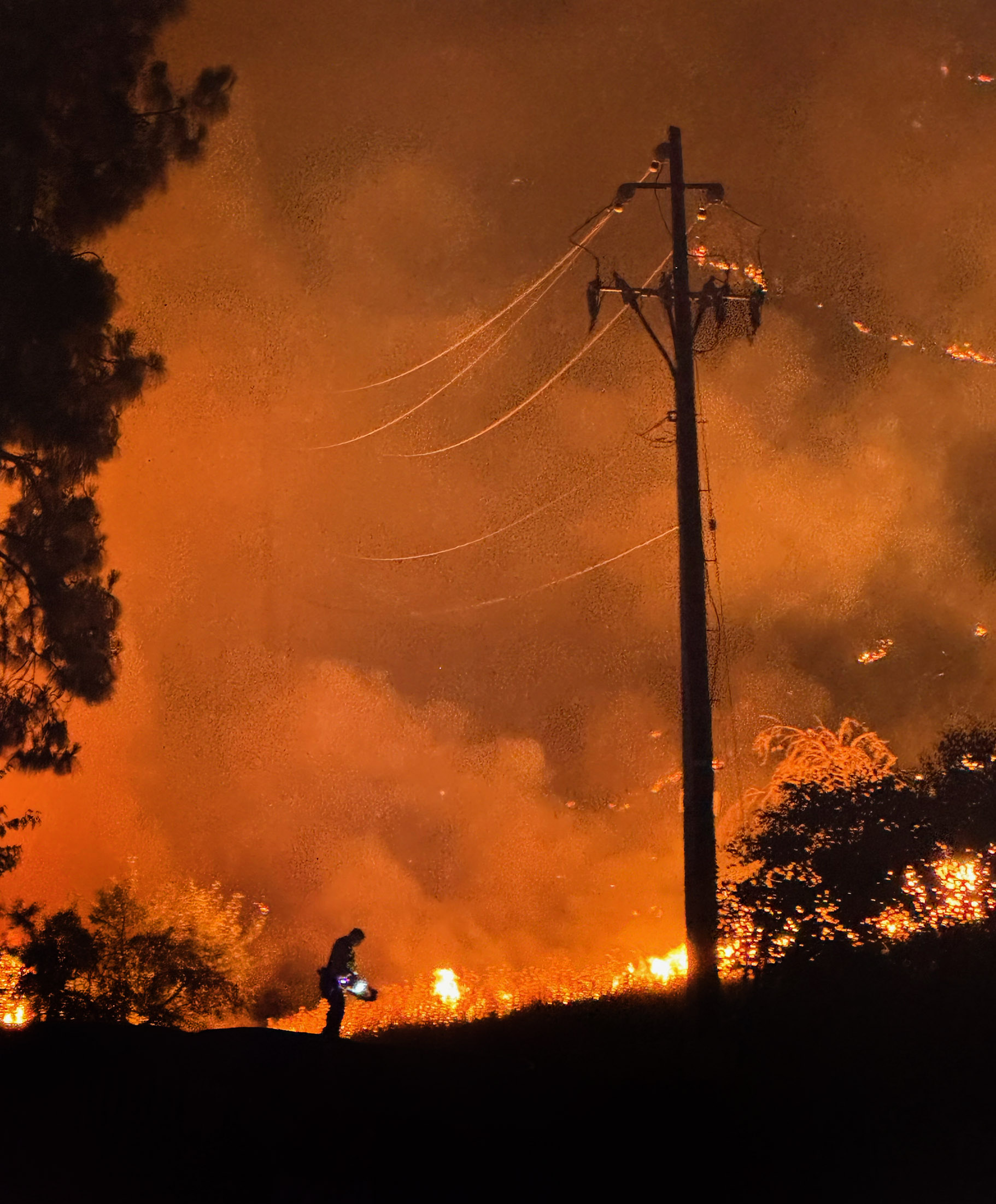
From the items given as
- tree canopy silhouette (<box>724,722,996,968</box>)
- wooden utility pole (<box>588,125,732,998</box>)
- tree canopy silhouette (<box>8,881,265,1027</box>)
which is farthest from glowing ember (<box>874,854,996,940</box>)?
tree canopy silhouette (<box>8,881,265,1027</box>)

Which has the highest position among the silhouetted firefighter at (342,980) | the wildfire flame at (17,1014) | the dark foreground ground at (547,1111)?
the wildfire flame at (17,1014)

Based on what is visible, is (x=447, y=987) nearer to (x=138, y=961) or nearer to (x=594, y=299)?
(x=138, y=961)

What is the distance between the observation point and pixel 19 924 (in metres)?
21.2

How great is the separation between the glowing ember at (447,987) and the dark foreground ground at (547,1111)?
1676 cm

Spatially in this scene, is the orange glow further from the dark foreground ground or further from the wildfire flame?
the wildfire flame

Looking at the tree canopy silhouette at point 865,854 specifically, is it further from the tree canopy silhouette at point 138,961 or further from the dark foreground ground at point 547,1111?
the tree canopy silhouette at point 138,961

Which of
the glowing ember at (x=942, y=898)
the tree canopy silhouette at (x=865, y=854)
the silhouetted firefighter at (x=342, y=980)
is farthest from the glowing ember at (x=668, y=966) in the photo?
the silhouetted firefighter at (x=342, y=980)

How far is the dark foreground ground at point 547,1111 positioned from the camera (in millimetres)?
7816

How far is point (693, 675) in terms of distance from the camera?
10734 millimetres

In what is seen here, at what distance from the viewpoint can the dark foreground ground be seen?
782 centimetres

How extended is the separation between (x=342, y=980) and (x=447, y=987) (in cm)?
2234

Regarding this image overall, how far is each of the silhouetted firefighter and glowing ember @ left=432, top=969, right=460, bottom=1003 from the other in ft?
45.4

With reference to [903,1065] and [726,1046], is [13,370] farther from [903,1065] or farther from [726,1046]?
[903,1065]

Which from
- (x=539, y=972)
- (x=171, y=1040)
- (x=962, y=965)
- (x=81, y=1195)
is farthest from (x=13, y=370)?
(x=539, y=972)
